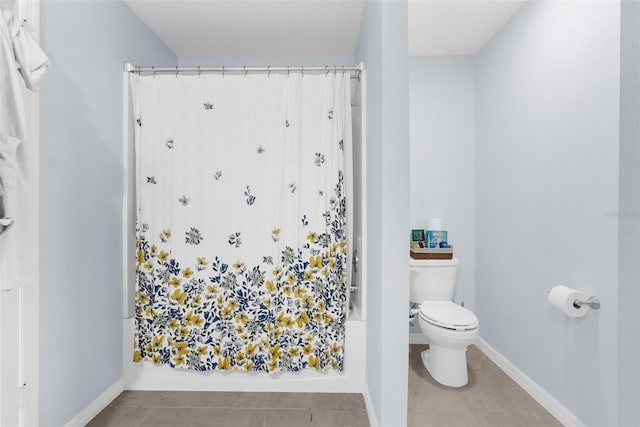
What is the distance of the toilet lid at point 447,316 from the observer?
227 centimetres

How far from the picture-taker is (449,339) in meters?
2.27

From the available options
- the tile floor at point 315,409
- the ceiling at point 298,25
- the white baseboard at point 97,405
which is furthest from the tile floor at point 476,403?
the ceiling at point 298,25

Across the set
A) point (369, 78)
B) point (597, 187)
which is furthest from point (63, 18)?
point (597, 187)

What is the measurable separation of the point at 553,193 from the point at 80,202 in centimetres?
259

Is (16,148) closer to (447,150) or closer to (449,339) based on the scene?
(449,339)

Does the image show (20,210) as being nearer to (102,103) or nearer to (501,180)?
(102,103)

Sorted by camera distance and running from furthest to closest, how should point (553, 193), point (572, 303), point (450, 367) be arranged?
point (450, 367) → point (553, 193) → point (572, 303)

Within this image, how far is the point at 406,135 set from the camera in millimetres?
1701

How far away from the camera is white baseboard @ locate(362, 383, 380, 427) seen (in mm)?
1879

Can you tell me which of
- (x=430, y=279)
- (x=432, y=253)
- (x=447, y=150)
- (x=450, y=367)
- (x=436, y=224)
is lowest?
(x=450, y=367)

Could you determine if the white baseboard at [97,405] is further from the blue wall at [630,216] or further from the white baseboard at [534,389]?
the white baseboard at [534,389]

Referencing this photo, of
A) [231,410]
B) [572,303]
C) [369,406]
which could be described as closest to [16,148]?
[231,410]

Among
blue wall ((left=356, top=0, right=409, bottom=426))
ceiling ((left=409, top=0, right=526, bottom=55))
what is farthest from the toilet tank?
ceiling ((left=409, top=0, right=526, bottom=55))

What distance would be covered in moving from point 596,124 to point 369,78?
117 cm
